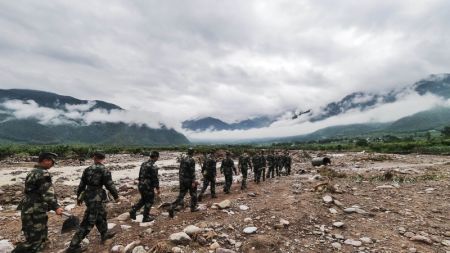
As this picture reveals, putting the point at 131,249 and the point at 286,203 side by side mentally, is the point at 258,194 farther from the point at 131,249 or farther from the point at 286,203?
the point at 131,249

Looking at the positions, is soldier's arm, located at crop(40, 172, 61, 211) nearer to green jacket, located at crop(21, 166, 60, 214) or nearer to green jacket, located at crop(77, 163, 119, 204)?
green jacket, located at crop(21, 166, 60, 214)

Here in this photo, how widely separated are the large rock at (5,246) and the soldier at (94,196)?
2.23 meters

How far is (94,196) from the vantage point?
8812 mm

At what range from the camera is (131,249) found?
27.5ft

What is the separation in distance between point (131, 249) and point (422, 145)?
3390 inches

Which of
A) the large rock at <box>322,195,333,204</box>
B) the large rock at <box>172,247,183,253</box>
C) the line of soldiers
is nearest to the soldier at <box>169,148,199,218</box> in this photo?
the line of soldiers

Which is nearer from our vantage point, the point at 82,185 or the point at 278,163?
the point at 82,185

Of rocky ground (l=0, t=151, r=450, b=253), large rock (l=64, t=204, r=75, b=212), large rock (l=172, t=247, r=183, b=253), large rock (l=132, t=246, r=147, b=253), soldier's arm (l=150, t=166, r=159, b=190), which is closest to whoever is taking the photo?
large rock (l=172, t=247, r=183, b=253)

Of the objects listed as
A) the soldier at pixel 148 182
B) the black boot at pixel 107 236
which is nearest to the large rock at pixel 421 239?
Answer: the soldier at pixel 148 182

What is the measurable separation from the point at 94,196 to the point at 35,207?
1543 mm

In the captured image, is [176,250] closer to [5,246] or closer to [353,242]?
[353,242]

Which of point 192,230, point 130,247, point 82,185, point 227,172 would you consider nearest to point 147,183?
point 82,185

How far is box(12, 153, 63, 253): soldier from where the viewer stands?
7441 mm

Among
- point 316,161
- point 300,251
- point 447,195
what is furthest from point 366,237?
point 316,161
